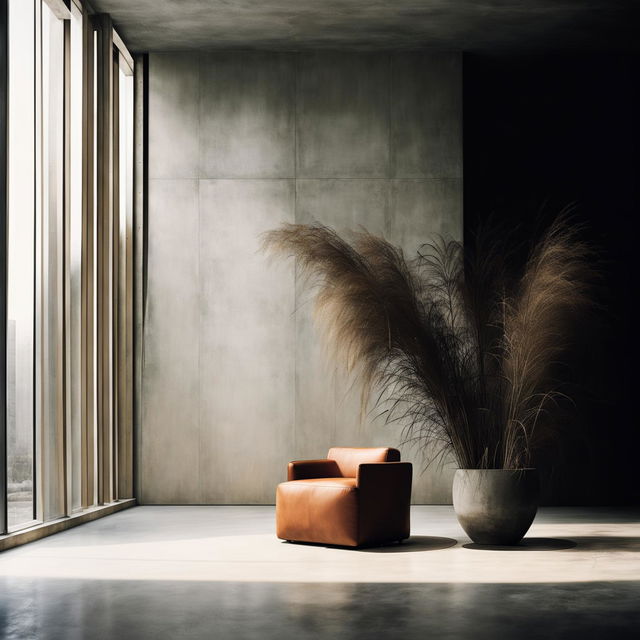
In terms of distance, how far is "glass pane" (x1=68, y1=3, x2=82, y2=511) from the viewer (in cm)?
641

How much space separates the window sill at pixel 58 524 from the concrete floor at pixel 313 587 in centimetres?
8

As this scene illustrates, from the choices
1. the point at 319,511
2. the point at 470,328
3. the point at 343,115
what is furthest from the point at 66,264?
the point at 343,115

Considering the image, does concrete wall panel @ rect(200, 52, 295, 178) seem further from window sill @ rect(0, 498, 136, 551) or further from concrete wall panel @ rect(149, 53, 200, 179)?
window sill @ rect(0, 498, 136, 551)

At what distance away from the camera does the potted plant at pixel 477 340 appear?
497 cm

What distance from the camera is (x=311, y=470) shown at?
18.4 ft

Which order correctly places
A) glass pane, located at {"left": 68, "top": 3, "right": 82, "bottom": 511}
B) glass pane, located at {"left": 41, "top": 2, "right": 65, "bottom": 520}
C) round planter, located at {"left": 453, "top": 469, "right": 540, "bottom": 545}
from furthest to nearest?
glass pane, located at {"left": 68, "top": 3, "right": 82, "bottom": 511} < glass pane, located at {"left": 41, "top": 2, "right": 65, "bottom": 520} < round planter, located at {"left": 453, "top": 469, "right": 540, "bottom": 545}

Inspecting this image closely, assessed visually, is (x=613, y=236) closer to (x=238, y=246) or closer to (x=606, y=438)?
(x=606, y=438)

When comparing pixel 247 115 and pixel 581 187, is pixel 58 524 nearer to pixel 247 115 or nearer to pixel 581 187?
pixel 247 115

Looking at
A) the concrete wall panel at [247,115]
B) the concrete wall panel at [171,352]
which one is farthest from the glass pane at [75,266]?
the concrete wall panel at [247,115]

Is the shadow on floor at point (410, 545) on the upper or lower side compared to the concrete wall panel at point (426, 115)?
lower

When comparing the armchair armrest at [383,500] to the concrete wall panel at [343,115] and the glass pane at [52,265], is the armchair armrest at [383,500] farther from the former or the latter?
the concrete wall panel at [343,115]

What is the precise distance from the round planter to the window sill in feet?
7.94

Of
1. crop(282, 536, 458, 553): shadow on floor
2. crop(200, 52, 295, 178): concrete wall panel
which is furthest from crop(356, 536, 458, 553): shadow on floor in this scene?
crop(200, 52, 295, 178): concrete wall panel

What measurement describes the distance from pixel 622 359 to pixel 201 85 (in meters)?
4.27
